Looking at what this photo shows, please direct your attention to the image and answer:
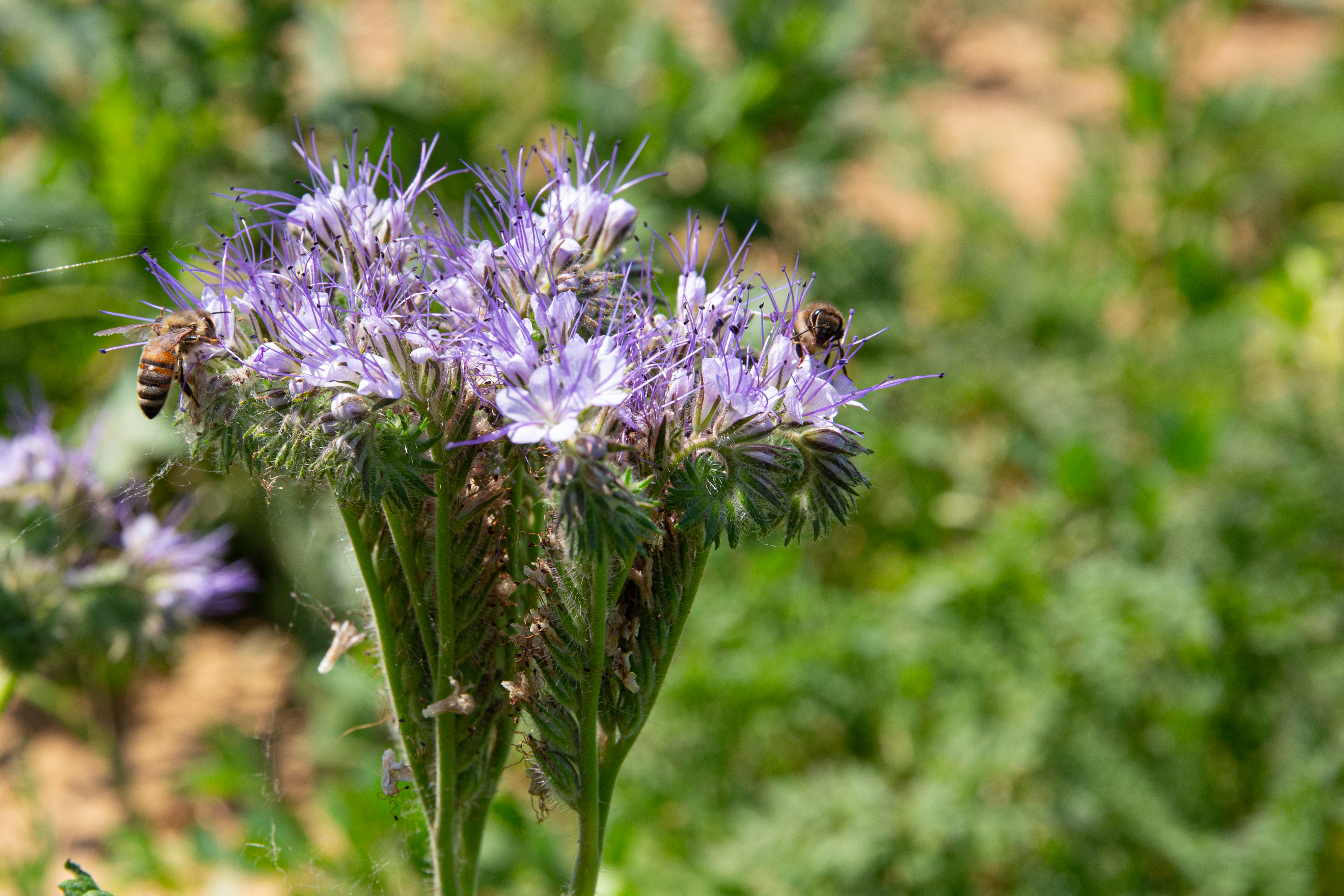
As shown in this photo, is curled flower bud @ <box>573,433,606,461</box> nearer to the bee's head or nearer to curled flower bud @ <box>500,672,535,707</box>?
curled flower bud @ <box>500,672,535,707</box>

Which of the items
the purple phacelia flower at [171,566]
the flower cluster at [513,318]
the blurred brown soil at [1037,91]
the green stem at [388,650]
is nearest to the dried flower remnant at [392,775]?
the green stem at [388,650]

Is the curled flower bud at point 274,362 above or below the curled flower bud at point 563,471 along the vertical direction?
above

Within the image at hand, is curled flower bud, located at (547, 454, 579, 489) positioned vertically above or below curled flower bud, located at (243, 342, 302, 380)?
below

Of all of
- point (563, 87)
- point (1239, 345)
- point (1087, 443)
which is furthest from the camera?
point (1239, 345)

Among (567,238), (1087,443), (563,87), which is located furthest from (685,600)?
(563,87)

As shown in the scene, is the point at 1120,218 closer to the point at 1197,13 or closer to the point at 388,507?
the point at 1197,13

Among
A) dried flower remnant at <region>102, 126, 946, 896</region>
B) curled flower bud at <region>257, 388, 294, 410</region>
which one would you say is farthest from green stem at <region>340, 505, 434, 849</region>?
curled flower bud at <region>257, 388, 294, 410</region>

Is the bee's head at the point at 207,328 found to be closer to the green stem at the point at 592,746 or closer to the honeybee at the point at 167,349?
the honeybee at the point at 167,349
